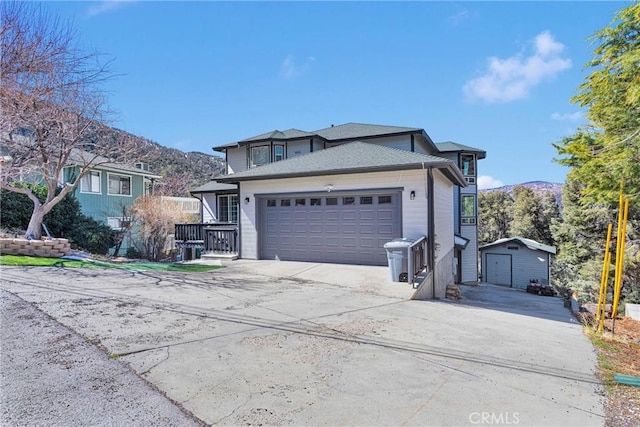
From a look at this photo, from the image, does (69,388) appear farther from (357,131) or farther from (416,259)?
(357,131)

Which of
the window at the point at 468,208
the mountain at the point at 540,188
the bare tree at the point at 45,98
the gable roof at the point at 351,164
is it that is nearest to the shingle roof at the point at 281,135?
the gable roof at the point at 351,164

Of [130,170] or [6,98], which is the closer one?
[6,98]

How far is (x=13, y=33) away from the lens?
8.09 m

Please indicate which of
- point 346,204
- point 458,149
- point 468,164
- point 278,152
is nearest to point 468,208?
point 468,164

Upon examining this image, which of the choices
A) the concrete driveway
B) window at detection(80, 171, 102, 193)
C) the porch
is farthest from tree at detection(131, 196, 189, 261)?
the concrete driveway

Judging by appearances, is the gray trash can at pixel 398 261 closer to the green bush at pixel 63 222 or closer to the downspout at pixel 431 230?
the downspout at pixel 431 230

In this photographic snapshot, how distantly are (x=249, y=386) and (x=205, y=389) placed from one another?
382mm

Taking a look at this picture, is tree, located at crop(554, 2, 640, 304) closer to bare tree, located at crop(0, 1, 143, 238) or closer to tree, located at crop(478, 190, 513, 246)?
bare tree, located at crop(0, 1, 143, 238)

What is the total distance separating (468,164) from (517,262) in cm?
768

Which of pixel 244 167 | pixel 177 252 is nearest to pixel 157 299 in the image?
pixel 177 252

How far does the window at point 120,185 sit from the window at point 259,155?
1005 centimetres

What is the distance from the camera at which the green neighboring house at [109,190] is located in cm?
1958

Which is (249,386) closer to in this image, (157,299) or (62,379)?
(62,379)

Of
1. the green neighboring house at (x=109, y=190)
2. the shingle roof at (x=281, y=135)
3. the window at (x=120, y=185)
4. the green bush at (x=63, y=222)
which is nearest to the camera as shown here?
the green bush at (x=63, y=222)
